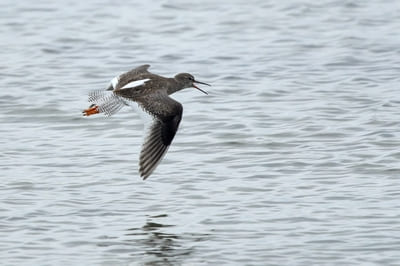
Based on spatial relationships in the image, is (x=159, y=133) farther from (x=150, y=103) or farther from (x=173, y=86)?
(x=173, y=86)

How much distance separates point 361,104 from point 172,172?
3.51m

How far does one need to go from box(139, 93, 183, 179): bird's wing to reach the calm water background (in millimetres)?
350

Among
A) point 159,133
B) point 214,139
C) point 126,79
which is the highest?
point 126,79

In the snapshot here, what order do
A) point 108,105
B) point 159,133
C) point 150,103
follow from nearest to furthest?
1. point 159,133
2. point 150,103
3. point 108,105

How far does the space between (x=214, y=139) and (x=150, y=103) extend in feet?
Result: 5.88

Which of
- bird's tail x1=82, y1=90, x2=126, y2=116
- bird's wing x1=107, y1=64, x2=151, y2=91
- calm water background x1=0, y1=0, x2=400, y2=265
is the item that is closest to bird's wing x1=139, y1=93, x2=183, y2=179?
calm water background x1=0, y1=0, x2=400, y2=265

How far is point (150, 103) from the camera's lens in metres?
9.62

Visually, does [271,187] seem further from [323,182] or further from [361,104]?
[361,104]

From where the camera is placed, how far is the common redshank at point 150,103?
929 cm

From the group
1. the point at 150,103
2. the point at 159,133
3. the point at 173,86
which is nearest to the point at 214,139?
the point at 173,86

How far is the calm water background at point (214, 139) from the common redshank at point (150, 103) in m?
0.41

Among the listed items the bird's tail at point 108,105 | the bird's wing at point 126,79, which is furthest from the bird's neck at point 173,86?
the bird's tail at point 108,105

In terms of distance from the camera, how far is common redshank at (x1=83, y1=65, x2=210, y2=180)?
366 inches

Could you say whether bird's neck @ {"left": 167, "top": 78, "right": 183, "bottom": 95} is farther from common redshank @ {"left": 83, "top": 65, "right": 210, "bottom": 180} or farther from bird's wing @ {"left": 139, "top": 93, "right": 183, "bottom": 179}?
bird's wing @ {"left": 139, "top": 93, "right": 183, "bottom": 179}
